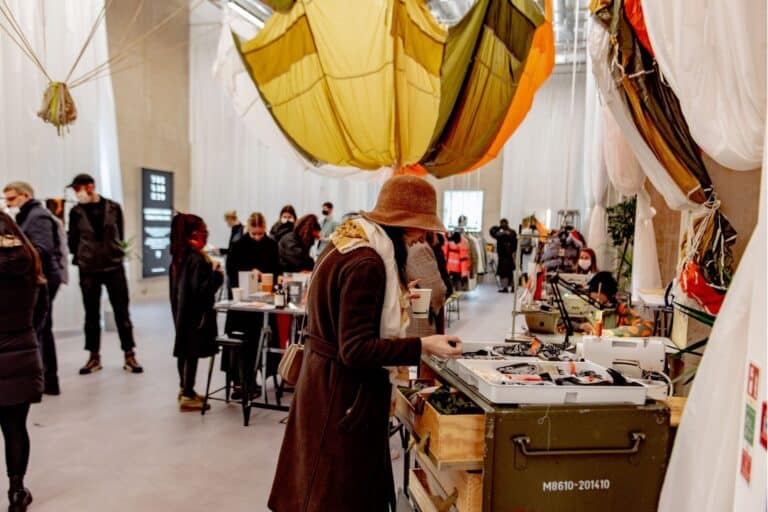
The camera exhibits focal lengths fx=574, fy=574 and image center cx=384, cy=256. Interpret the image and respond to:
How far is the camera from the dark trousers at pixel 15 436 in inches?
94.0

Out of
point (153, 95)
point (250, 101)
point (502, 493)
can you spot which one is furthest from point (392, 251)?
point (153, 95)

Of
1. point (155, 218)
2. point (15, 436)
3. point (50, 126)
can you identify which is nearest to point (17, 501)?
point (15, 436)

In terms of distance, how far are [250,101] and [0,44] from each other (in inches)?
106

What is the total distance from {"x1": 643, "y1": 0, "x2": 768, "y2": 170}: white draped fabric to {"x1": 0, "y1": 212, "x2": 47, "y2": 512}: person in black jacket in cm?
247

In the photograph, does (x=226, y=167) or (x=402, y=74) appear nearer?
(x=402, y=74)

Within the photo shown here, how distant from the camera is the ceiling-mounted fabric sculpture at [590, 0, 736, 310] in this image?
6.88ft

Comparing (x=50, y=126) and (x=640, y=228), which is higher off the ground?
(x=50, y=126)

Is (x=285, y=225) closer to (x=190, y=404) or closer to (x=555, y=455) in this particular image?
(x=190, y=404)

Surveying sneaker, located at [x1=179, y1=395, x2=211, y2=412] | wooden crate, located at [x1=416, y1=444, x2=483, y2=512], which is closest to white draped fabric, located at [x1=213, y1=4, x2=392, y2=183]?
sneaker, located at [x1=179, y1=395, x2=211, y2=412]

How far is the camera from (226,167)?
10.1 metres

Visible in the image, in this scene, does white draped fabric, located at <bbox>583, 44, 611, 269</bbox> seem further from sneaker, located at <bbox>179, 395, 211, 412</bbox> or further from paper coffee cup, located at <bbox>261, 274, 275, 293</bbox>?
sneaker, located at <bbox>179, 395, 211, 412</bbox>

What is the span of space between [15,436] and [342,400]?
1.65 metres

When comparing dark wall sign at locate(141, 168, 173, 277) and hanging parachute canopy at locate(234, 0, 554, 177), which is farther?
dark wall sign at locate(141, 168, 173, 277)

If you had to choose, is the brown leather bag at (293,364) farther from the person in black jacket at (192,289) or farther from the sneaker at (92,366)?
the sneaker at (92,366)
